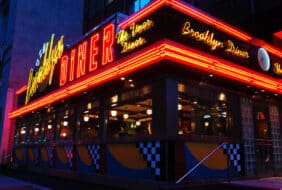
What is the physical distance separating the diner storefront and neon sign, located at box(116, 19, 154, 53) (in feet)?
0.14

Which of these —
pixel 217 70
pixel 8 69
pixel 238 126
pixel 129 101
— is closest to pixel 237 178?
pixel 238 126

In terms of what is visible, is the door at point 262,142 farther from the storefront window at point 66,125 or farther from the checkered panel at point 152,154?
the storefront window at point 66,125

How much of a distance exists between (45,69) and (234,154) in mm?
10579

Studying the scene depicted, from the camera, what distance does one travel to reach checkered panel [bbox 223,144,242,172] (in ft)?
32.7

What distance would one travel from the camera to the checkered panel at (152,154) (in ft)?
27.8

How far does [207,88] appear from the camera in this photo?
32.9 feet

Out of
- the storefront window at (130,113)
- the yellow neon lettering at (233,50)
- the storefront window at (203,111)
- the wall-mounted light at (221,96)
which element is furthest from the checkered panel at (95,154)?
the yellow neon lettering at (233,50)

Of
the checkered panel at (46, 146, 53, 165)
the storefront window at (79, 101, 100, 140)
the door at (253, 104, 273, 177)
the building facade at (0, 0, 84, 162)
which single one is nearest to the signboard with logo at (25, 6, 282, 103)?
the storefront window at (79, 101, 100, 140)

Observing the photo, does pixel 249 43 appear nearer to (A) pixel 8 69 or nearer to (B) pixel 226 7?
(B) pixel 226 7

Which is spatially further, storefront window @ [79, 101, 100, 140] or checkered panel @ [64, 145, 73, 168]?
checkered panel @ [64, 145, 73, 168]

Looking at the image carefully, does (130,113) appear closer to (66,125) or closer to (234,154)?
(234,154)

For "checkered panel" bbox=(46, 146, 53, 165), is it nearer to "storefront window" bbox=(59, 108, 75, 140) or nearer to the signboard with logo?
"storefront window" bbox=(59, 108, 75, 140)

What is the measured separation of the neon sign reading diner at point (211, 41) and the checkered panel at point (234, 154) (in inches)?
120

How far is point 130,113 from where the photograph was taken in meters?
10.7
